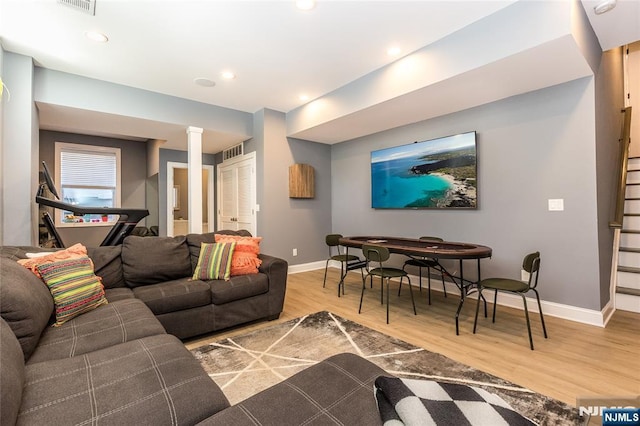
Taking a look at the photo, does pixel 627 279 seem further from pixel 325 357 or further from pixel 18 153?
pixel 18 153

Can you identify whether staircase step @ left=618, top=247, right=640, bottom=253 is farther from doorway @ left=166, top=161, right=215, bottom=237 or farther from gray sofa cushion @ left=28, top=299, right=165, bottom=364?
doorway @ left=166, top=161, right=215, bottom=237

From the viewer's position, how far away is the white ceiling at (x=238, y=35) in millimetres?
2492

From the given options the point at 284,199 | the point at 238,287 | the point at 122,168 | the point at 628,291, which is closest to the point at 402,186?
the point at 284,199

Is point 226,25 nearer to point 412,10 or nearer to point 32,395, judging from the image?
point 412,10

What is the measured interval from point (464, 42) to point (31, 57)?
4.66m

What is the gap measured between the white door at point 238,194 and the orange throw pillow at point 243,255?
1.95 m

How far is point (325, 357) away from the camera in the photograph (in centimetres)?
223

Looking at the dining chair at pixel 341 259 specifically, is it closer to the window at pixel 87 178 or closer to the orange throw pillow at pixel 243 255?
the orange throw pillow at pixel 243 255

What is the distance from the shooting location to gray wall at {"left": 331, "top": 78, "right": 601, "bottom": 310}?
284 cm

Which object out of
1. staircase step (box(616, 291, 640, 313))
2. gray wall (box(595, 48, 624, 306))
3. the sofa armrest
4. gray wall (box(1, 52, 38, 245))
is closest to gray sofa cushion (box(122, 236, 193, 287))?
the sofa armrest

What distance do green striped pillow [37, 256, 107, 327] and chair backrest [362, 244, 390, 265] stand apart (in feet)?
7.89

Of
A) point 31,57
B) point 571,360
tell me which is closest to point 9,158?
point 31,57

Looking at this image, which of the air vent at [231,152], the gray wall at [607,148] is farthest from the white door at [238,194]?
the gray wall at [607,148]

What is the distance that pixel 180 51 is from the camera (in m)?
3.15
